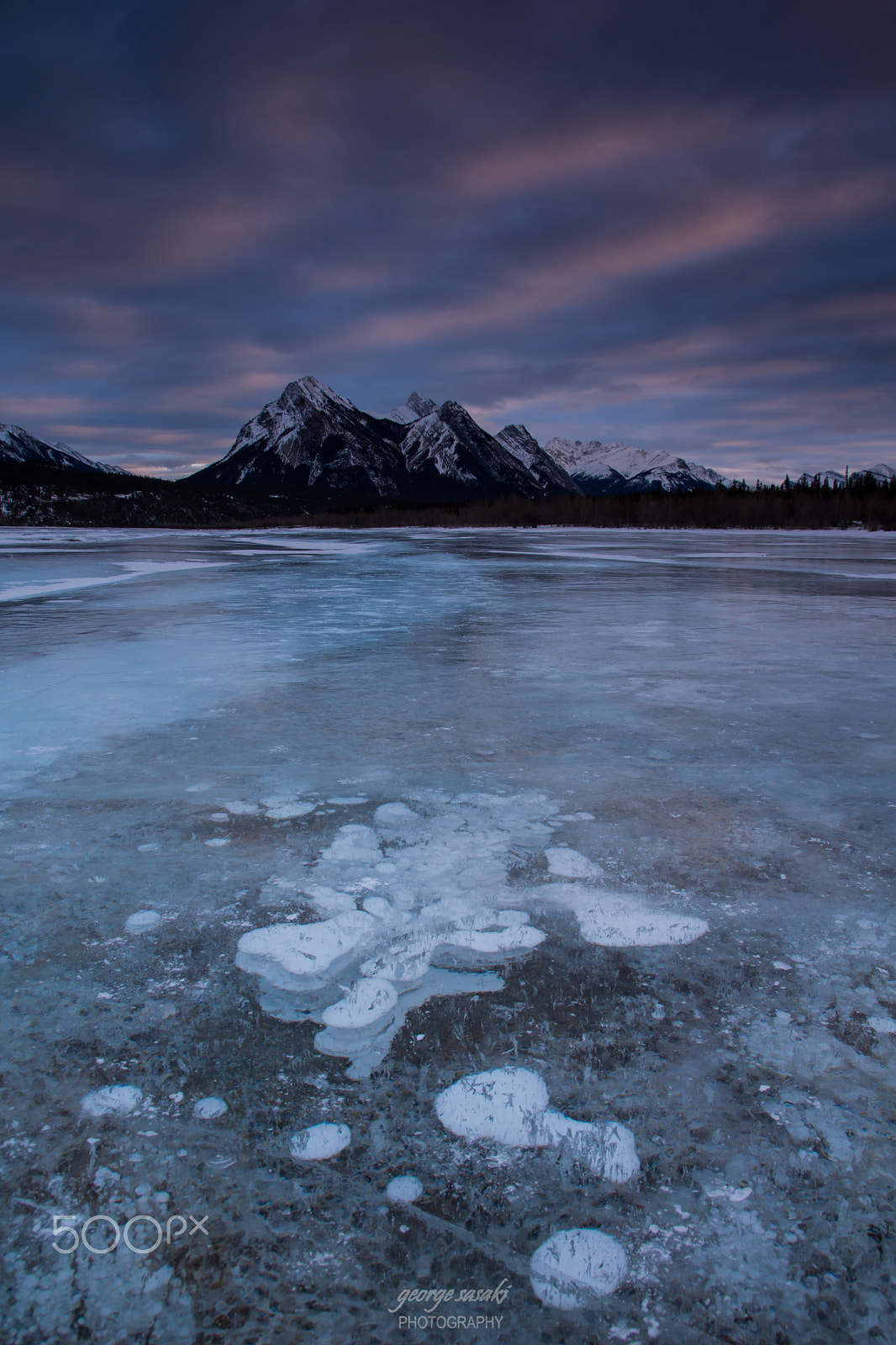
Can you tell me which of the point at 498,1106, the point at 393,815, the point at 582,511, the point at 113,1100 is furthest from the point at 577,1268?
the point at 582,511

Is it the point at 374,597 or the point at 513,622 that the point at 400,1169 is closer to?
the point at 513,622

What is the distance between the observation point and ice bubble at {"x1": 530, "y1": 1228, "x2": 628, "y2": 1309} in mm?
1079

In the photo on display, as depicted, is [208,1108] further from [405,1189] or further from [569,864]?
[569,864]

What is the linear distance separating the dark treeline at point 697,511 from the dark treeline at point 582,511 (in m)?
0.08

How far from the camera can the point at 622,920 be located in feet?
6.70

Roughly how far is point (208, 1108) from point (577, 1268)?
72cm

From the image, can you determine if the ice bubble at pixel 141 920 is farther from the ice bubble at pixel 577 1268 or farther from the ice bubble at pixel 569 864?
the ice bubble at pixel 577 1268

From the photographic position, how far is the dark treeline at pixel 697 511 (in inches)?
Result: 2023

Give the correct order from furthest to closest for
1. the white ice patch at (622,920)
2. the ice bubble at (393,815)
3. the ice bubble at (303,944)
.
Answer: the ice bubble at (393,815) → the white ice patch at (622,920) → the ice bubble at (303,944)

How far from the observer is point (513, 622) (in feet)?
26.8

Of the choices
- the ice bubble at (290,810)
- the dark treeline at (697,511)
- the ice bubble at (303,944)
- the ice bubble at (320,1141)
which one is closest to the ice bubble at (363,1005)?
the ice bubble at (303,944)

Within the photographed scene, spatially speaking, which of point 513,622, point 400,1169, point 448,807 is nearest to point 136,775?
point 448,807

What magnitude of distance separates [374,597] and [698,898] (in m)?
9.29

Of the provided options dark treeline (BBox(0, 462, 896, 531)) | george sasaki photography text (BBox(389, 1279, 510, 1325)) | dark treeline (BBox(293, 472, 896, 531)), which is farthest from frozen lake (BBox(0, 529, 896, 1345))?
dark treeline (BBox(293, 472, 896, 531))
